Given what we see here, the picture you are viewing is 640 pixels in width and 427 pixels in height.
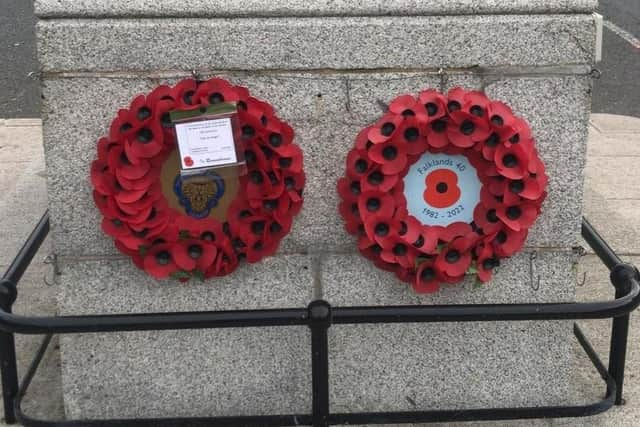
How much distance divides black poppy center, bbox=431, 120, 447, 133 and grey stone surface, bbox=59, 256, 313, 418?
637 mm

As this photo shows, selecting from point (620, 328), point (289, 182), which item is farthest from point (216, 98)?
point (620, 328)

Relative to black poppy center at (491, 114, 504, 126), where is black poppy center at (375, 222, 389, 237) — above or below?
below

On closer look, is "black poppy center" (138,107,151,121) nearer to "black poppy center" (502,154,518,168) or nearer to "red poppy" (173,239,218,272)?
"red poppy" (173,239,218,272)

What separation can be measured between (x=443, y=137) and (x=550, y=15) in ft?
1.71

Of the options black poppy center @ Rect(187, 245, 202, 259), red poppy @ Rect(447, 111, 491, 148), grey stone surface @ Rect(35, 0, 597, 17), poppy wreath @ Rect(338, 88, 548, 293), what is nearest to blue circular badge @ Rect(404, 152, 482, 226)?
poppy wreath @ Rect(338, 88, 548, 293)

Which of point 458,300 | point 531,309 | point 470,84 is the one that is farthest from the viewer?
point 458,300

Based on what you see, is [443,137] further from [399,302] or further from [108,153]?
[108,153]

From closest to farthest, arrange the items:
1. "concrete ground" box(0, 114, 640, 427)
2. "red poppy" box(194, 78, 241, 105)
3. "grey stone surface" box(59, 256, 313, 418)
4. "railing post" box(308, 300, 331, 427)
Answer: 1. "railing post" box(308, 300, 331, 427)
2. "red poppy" box(194, 78, 241, 105)
3. "grey stone surface" box(59, 256, 313, 418)
4. "concrete ground" box(0, 114, 640, 427)

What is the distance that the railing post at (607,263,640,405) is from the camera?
292 centimetres

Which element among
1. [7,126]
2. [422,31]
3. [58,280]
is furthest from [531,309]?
[7,126]

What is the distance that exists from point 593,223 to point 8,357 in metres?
3.34

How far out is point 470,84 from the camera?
2.89 m

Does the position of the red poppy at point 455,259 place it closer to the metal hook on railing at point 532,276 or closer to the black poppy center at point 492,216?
the black poppy center at point 492,216

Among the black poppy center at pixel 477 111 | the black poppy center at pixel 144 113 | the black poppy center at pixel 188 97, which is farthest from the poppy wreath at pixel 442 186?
the black poppy center at pixel 144 113
